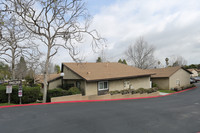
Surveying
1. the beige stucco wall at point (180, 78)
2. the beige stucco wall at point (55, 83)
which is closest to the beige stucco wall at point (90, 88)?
the beige stucco wall at point (55, 83)

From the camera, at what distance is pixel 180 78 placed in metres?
32.0

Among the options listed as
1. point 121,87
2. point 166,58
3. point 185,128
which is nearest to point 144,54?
point 121,87

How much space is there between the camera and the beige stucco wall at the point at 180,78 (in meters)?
29.4

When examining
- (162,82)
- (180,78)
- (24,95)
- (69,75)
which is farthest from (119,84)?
(180,78)

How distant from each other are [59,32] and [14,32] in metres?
5.64

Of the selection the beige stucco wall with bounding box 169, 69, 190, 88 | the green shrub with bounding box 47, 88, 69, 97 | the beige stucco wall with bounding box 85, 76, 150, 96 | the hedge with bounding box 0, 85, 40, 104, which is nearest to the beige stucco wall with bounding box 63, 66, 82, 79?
the beige stucco wall with bounding box 85, 76, 150, 96

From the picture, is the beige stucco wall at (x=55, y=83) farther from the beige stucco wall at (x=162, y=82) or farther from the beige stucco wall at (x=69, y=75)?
the beige stucco wall at (x=162, y=82)

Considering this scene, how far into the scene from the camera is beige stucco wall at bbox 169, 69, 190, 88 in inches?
1156

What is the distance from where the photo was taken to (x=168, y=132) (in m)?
6.10

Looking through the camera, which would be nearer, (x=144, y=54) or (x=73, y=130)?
(x=73, y=130)

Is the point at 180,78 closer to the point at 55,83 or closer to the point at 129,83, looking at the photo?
the point at 129,83

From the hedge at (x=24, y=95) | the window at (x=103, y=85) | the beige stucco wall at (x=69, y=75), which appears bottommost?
the hedge at (x=24, y=95)

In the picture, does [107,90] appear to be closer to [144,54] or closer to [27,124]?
[27,124]

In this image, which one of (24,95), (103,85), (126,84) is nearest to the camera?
(24,95)
